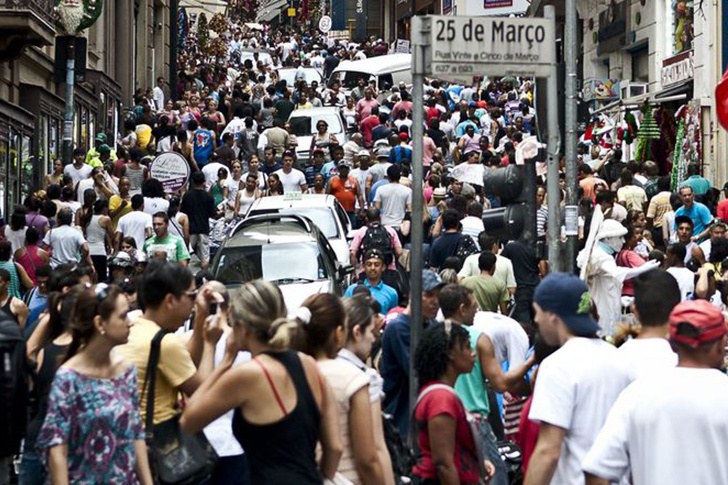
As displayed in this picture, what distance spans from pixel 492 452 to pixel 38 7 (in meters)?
17.7

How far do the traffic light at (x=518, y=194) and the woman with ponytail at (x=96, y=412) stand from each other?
5.48 metres

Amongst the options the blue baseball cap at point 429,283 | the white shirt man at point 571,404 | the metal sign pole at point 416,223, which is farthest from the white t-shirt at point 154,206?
the white shirt man at point 571,404

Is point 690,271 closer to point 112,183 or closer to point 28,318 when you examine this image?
point 28,318

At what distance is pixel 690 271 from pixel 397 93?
93.5ft

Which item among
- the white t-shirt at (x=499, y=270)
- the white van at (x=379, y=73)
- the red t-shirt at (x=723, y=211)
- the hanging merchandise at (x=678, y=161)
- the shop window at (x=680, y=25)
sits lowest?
the white t-shirt at (x=499, y=270)

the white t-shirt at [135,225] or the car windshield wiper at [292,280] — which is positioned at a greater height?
the white t-shirt at [135,225]

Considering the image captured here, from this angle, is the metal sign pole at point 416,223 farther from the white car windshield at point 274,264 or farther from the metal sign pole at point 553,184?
the white car windshield at point 274,264

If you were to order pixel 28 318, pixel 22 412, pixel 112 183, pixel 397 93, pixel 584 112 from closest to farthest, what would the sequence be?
pixel 22 412
pixel 28 318
pixel 584 112
pixel 112 183
pixel 397 93

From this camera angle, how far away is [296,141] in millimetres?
34000

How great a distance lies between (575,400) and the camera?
22.8 ft

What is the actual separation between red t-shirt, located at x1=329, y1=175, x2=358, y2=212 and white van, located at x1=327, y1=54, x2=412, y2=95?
71.8 feet

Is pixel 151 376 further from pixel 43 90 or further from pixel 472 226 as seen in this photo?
pixel 43 90

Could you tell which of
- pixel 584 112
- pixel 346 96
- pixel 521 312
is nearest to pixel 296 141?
pixel 346 96

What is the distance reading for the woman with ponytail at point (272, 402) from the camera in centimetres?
665
